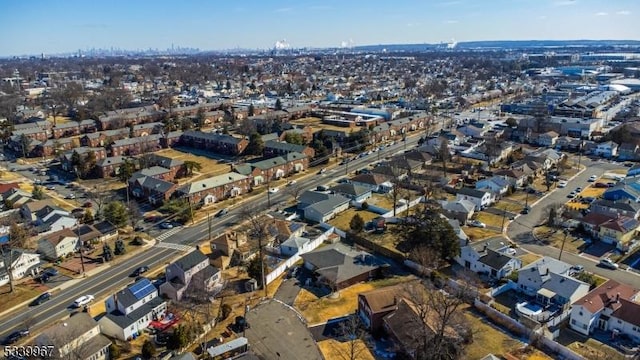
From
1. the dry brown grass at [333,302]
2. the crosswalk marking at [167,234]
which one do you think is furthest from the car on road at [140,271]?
the dry brown grass at [333,302]

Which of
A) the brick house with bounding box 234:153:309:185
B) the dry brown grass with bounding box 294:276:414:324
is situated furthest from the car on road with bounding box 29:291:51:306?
the brick house with bounding box 234:153:309:185

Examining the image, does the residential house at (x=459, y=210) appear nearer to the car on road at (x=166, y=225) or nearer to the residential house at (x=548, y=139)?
the car on road at (x=166, y=225)

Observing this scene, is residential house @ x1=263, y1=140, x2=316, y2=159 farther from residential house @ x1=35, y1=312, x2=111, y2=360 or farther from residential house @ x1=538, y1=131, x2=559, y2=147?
residential house @ x1=35, y1=312, x2=111, y2=360

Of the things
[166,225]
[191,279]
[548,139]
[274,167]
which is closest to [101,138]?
[274,167]

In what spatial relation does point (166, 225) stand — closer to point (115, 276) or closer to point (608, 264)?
point (115, 276)

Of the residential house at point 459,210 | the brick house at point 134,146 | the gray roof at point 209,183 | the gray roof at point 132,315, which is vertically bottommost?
the gray roof at point 132,315

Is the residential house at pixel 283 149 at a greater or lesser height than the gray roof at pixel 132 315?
greater

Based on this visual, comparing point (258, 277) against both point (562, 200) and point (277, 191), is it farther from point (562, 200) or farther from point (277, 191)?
point (562, 200)
